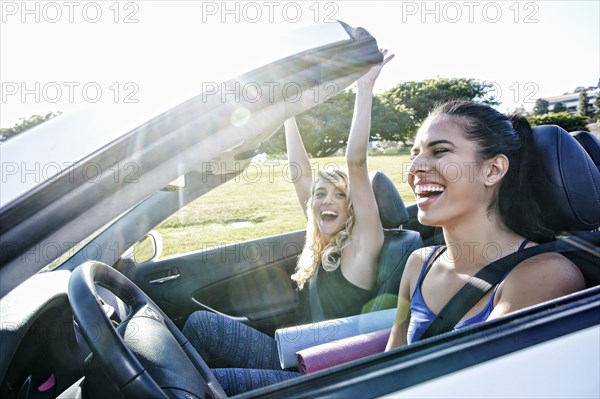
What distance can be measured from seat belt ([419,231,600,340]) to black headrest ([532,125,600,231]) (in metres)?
0.11

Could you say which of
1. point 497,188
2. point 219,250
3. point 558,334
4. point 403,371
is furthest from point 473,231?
point 219,250

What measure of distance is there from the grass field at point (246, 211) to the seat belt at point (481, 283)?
22.6 inches

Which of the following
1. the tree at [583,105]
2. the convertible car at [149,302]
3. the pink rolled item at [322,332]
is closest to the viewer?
the convertible car at [149,302]

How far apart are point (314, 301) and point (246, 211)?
141 centimetres

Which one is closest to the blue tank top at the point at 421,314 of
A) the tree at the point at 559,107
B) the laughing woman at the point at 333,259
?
the laughing woman at the point at 333,259

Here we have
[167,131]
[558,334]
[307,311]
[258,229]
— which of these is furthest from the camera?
[258,229]

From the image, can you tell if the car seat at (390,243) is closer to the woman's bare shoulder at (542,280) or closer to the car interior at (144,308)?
the car interior at (144,308)

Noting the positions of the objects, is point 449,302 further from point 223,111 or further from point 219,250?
point 219,250

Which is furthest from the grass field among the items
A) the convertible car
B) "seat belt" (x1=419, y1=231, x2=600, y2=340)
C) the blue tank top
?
the convertible car

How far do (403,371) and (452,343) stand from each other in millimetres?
171

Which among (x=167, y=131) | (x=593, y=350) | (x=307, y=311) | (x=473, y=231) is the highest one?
(x=167, y=131)

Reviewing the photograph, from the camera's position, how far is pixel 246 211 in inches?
148

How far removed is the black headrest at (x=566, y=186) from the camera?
5.49 ft

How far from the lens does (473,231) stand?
173cm
